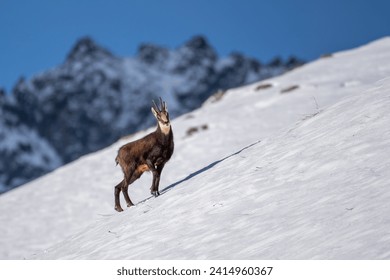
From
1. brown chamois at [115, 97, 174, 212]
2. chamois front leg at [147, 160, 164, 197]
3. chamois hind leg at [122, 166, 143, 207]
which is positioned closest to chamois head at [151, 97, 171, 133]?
brown chamois at [115, 97, 174, 212]

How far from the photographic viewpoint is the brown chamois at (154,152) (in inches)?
578

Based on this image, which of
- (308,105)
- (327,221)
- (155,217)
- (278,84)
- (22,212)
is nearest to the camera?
(327,221)

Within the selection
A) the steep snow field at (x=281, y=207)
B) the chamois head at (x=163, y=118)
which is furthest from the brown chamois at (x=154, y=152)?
the steep snow field at (x=281, y=207)

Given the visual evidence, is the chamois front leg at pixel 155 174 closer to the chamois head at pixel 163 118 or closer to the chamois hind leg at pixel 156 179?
the chamois hind leg at pixel 156 179

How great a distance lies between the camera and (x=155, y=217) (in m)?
12.2

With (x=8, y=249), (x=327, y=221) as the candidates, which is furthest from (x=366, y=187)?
(x=8, y=249)

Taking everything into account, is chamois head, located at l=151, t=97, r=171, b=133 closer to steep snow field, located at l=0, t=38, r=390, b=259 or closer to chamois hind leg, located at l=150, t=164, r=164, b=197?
chamois hind leg, located at l=150, t=164, r=164, b=197

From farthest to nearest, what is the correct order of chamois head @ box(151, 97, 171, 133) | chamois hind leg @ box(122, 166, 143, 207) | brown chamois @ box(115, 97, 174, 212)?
chamois hind leg @ box(122, 166, 143, 207) < brown chamois @ box(115, 97, 174, 212) < chamois head @ box(151, 97, 171, 133)

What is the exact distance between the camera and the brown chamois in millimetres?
14680

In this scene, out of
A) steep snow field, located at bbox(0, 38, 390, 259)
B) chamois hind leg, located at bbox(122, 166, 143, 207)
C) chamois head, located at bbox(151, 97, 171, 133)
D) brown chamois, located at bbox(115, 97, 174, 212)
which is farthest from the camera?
chamois hind leg, located at bbox(122, 166, 143, 207)

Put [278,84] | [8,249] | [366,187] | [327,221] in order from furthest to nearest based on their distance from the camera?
[278,84] < [8,249] < [366,187] < [327,221]

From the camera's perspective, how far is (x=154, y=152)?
14742mm
